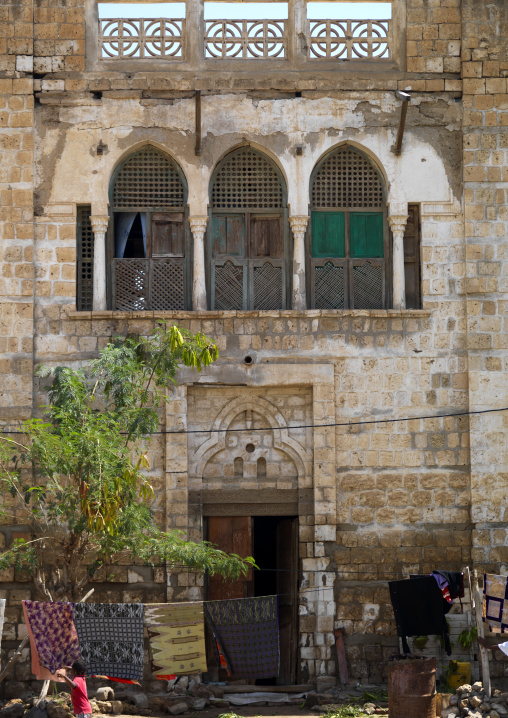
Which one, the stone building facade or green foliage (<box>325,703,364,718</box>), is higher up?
A: the stone building facade

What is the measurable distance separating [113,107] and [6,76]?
4.28 feet

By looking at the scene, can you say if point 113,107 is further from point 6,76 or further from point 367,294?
point 367,294

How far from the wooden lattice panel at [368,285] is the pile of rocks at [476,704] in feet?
14.8

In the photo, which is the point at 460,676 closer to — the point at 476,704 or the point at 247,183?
the point at 476,704

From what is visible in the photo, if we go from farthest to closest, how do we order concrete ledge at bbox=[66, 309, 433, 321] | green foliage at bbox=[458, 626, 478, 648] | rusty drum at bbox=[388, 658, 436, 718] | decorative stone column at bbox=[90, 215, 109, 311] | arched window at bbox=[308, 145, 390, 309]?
1. arched window at bbox=[308, 145, 390, 309]
2. decorative stone column at bbox=[90, 215, 109, 311]
3. concrete ledge at bbox=[66, 309, 433, 321]
4. green foliage at bbox=[458, 626, 478, 648]
5. rusty drum at bbox=[388, 658, 436, 718]

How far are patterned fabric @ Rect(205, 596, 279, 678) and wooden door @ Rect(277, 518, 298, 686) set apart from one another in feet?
3.09

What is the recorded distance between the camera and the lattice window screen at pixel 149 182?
44.5 feet

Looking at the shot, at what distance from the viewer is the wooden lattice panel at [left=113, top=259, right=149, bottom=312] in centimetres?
1348

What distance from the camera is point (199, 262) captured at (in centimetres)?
1330

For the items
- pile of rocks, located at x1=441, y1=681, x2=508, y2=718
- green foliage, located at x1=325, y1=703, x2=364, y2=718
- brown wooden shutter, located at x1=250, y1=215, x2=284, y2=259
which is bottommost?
green foliage, located at x1=325, y1=703, x2=364, y2=718

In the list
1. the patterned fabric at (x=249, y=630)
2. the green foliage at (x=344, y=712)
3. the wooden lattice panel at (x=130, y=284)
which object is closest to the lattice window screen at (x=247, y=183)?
the wooden lattice panel at (x=130, y=284)

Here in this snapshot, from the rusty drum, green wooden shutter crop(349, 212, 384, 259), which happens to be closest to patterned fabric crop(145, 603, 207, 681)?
the rusty drum

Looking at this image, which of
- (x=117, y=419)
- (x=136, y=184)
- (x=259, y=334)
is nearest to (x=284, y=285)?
(x=259, y=334)

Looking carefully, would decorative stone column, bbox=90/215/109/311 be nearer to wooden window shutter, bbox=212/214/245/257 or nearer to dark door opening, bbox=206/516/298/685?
wooden window shutter, bbox=212/214/245/257
